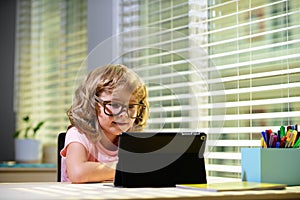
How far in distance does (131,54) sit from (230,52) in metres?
0.61

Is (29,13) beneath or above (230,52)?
above

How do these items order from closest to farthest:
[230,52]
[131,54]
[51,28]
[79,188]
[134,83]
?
[79,188]
[134,83]
[230,52]
[131,54]
[51,28]

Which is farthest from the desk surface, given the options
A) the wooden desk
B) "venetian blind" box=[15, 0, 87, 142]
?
"venetian blind" box=[15, 0, 87, 142]

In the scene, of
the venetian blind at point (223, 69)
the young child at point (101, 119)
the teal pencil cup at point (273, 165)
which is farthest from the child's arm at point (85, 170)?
the teal pencil cup at point (273, 165)

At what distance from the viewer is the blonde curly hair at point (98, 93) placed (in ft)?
6.19

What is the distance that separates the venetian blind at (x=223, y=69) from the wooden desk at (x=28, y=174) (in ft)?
3.04

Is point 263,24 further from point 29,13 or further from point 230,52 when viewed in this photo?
point 29,13

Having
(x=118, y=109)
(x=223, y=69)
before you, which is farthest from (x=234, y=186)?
(x=223, y=69)

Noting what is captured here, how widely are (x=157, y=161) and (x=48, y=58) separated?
8.50ft

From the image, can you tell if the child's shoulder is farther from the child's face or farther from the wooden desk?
the wooden desk

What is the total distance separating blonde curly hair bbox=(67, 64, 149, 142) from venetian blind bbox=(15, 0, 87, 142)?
6.14ft

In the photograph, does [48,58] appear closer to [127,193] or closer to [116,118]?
[116,118]

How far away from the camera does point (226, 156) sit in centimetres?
234

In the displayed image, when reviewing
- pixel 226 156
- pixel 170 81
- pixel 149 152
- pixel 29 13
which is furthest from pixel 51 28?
pixel 149 152
